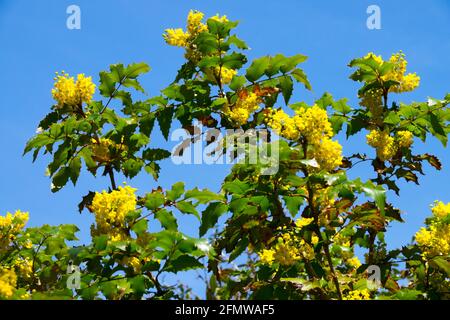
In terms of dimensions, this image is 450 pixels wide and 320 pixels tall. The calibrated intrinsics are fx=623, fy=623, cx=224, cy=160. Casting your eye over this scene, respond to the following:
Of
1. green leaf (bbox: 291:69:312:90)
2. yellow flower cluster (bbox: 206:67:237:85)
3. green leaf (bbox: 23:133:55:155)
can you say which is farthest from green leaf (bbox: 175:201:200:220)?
green leaf (bbox: 291:69:312:90)

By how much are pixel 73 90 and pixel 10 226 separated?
1.36m

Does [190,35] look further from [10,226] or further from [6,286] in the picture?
[6,286]

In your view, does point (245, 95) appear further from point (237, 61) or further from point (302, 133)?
point (302, 133)

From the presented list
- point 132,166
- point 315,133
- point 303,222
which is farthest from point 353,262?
point 132,166

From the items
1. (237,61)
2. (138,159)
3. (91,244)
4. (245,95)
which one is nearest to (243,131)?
(245,95)

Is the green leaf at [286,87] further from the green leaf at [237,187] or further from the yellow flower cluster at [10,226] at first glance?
the yellow flower cluster at [10,226]

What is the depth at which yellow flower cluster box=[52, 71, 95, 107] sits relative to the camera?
553 cm

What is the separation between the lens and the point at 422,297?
4977 millimetres

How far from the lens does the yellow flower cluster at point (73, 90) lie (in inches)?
218

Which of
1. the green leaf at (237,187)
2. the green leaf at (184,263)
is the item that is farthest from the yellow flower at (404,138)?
the green leaf at (184,263)

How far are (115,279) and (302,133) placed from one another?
5.45 ft

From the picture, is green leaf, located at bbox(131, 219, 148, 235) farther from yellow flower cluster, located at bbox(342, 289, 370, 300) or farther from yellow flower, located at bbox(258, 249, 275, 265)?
yellow flower cluster, located at bbox(342, 289, 370, 300)

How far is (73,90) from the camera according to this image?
5.54 meters

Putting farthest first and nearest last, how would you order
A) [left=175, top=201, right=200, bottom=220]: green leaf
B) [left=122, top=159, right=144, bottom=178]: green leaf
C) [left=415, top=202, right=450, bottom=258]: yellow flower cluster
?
[left=122, top=159, right=144, bottom=178]: green leaf → [left=415, top=202, right=450, bottom=258]: yellow flower cluster → [left=175, top=201, right=200, bottom=220]: green leaf
